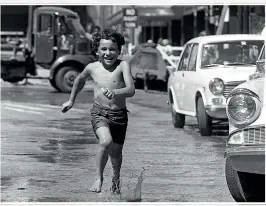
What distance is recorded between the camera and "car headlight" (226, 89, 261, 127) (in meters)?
7.40

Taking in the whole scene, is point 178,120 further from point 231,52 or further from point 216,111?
point 216,111

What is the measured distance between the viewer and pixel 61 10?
27438 millimetres

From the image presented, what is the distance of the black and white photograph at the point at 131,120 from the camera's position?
7.79 m

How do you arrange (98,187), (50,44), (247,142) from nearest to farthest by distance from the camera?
(247,142) < (98,187) < (50,44)

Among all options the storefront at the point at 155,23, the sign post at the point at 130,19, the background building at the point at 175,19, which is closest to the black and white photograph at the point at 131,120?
the background building at the point at 175,19

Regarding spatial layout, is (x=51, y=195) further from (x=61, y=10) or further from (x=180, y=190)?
(x=61, y=10)

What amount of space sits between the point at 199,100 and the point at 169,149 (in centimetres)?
225

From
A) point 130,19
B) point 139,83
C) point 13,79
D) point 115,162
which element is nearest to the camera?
point 115,162

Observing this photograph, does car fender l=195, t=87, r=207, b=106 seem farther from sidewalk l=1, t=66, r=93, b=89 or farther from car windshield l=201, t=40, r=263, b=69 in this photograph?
sidewalk l=1, t=66, r=93, b=89

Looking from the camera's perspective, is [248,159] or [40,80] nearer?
[248,159]

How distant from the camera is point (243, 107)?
24.6 ft

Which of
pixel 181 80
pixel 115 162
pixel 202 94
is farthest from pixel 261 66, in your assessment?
pixel 181 80

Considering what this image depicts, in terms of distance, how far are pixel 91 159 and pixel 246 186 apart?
3.63 meters

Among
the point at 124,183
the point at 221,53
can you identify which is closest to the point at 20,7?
the point at 221,53
